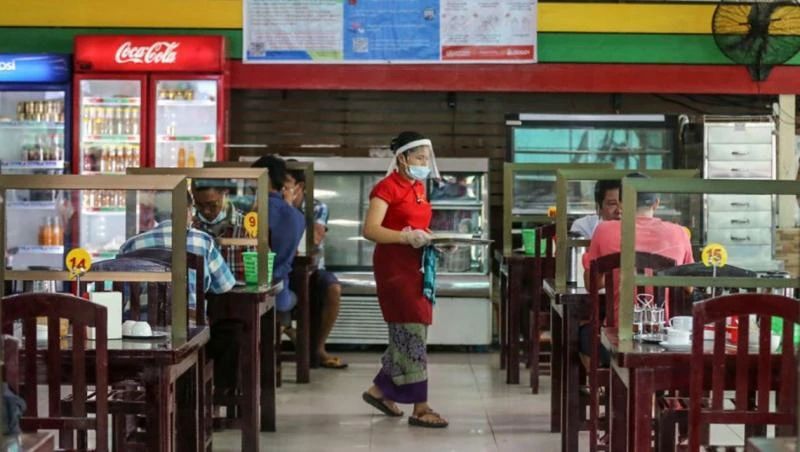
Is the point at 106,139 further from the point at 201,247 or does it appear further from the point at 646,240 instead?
the point at 646,240

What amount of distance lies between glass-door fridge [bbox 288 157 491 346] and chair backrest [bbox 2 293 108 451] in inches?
224

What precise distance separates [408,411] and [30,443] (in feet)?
15.5

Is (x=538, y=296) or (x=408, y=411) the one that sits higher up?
(x=538, y=296)

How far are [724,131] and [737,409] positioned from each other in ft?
20.0

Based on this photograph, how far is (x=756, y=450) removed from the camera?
271 cm

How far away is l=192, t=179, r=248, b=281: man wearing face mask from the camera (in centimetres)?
700

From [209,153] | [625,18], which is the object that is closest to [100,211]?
[209,153]

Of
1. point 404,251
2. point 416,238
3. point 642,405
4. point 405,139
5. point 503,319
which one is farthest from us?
point 503,319

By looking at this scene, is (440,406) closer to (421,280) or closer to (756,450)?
(421,280)

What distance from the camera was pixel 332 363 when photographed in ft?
29.4

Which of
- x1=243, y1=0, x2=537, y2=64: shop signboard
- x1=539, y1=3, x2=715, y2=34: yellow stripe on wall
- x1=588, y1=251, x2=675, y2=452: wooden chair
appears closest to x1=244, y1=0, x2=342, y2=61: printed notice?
x1=243, y1=0, x2=537, y2=64: shop signboard

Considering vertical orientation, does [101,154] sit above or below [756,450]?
above

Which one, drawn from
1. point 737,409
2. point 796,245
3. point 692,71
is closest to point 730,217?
point 796,245

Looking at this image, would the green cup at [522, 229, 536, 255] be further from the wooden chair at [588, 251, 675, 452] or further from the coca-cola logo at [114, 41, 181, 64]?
the coca-cola logo at [114, 41, 181, 64]
